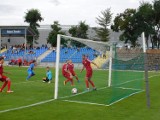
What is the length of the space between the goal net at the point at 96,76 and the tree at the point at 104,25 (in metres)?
42.3

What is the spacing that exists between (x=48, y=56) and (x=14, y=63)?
8.17 m

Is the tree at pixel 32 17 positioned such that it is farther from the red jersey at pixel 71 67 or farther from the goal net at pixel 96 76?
the red jersey at pixel 71 67

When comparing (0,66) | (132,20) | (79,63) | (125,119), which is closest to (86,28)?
(132,20)

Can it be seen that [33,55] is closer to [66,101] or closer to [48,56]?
[48,56]

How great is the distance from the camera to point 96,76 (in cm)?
2530

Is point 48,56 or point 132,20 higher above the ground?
point 132,20

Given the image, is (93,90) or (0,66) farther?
(93,90)

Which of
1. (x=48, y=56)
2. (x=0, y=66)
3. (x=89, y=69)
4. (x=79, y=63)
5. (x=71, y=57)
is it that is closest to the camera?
(x=0, y=66)

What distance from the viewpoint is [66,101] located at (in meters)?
15.0

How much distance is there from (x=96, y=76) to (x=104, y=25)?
47451mm

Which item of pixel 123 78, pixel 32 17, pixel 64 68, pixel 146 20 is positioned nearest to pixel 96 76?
pixel 64 68

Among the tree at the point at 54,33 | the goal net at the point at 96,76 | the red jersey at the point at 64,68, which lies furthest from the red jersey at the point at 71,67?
the tree at the point at 54,33

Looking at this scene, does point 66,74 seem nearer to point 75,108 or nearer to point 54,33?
point 75,108

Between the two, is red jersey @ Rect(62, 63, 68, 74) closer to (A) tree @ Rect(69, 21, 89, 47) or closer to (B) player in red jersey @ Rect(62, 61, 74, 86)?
(B) player in red jersey @ Rect(62, 61, 74, 86)
